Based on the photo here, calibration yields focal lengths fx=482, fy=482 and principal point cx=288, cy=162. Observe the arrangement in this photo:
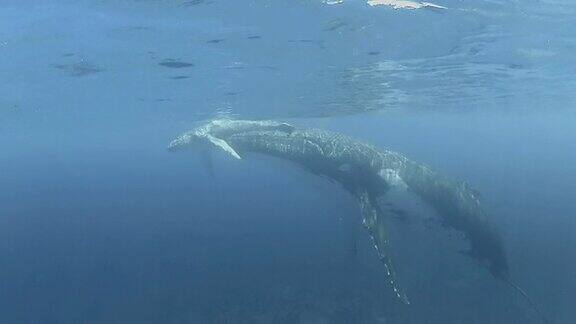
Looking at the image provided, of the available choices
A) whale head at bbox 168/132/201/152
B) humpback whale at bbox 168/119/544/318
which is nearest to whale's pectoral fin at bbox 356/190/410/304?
humpback whale at bbox 168/119/544/318

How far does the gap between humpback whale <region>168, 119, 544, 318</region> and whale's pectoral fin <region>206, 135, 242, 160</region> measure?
0.77ft

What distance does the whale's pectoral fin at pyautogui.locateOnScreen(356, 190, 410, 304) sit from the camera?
1160cm

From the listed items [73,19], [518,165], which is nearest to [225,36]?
[73,19]

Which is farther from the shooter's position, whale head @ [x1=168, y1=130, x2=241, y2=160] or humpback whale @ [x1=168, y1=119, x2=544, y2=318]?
whale head @ [x1=168, y1=130, x2=241, y2=160]

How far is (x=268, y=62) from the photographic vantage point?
2328cm

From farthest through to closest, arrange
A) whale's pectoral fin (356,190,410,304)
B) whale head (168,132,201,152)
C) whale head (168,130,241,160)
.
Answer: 1. whale head (168,132,201,152)
2. whale head (168,130,241,160)
3. whale's pectoral fin (356,190,410,304)

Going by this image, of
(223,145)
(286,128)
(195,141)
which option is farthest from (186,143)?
(286,128)

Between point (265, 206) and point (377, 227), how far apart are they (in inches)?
569

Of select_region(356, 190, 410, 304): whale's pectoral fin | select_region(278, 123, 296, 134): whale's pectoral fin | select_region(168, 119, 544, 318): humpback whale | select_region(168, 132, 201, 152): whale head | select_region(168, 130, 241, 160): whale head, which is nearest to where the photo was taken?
select_region(356, 190, 410, 304): whale's pectoral fin

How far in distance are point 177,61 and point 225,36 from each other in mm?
4104

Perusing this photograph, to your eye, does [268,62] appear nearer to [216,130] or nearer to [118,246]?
[216,130]

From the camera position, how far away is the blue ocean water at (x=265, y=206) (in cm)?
1377

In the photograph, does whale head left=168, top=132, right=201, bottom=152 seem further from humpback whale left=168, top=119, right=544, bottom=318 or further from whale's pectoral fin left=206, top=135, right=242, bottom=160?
humpback whale left=168, top=119, right=544, bottom=318

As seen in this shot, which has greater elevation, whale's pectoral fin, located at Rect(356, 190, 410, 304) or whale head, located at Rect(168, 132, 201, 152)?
whale's pectoral fin, located at Rect(356, 190, 410, 304)
